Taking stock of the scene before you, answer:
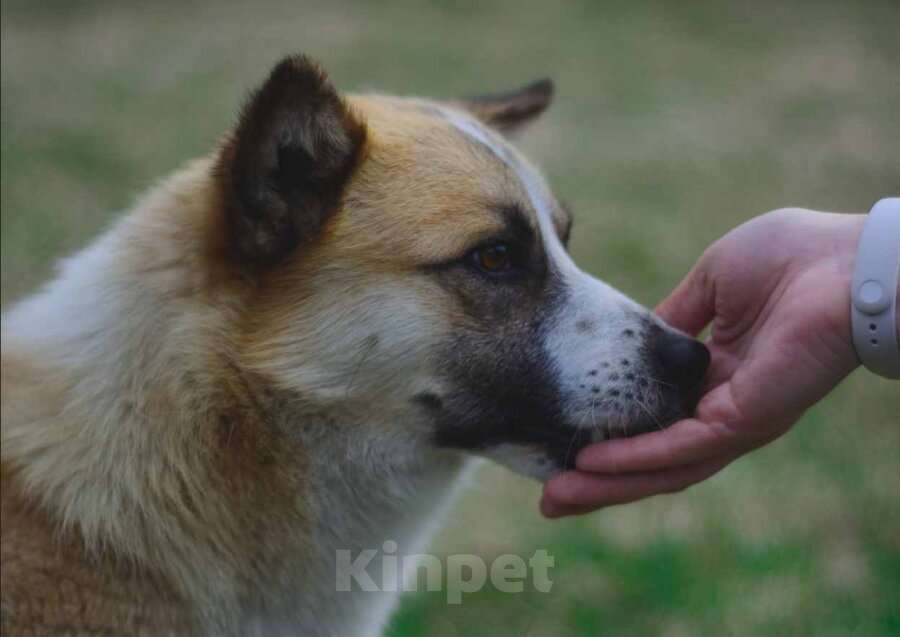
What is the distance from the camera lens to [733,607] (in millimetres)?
4070

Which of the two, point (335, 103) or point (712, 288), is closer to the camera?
point (335, 103)

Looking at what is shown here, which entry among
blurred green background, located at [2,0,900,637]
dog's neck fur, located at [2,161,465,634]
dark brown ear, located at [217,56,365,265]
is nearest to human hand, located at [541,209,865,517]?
dog's neck fur, located at [2,161,465,634]

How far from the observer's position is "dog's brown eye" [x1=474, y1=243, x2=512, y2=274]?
2775 mm

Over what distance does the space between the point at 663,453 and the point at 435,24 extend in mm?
10838

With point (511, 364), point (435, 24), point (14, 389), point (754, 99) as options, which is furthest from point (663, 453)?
point (435, 24)

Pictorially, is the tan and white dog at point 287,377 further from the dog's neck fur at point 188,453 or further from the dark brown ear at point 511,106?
the dark brown ear at point 511,106

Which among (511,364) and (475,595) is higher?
(511,364)

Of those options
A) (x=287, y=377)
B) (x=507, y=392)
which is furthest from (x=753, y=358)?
(x=287, y=377)

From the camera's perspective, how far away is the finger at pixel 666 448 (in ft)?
8.79

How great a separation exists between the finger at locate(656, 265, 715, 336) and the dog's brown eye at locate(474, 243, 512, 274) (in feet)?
1.88

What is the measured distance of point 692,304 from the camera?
3.13 m

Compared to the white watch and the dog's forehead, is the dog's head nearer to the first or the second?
the dog's forehead

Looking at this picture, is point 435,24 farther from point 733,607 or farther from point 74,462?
point 74,462

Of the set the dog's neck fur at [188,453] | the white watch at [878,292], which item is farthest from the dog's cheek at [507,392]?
the white watch at [878,292]
